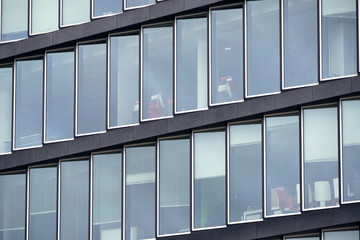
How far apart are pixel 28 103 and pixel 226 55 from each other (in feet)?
24.9

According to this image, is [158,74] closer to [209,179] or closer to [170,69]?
[170,69]

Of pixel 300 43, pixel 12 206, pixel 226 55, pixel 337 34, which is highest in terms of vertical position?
pixel 337 34

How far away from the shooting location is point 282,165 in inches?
1777

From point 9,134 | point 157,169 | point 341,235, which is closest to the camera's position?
point 341,235

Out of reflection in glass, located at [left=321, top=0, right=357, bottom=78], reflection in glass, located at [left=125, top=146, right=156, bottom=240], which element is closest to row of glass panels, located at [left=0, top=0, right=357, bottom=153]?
reflection in glass, located at [left=321, top=0, right=357, bottom=78]

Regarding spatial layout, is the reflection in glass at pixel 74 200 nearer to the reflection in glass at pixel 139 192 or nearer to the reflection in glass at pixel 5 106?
the reflection in glass at pixel 139 192

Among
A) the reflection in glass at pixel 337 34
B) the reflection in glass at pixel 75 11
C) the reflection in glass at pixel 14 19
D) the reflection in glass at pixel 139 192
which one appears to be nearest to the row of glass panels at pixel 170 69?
the reflection in glass at pixel 337 34

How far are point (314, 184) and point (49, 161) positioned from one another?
938cm

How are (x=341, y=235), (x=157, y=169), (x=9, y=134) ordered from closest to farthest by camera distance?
(x=341, y=235), (x=157, y=169), (x=9, y=134)

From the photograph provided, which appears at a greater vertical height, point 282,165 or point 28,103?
point 28,103

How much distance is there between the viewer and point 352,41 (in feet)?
147

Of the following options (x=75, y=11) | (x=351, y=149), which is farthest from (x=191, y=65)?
(x=351, y=149)

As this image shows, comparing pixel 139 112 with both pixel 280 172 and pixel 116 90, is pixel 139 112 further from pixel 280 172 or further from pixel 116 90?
pixel 280 172

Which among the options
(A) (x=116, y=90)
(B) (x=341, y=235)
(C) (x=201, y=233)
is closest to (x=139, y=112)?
(A) (x=116, y=90)
